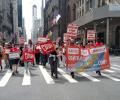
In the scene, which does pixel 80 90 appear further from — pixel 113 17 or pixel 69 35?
pixel 113 17

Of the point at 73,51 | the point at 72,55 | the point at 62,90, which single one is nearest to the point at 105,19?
the point at 73,51

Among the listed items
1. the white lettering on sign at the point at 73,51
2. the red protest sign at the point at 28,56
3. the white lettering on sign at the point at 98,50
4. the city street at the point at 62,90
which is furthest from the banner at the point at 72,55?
the red protest sign at the point at 28,56

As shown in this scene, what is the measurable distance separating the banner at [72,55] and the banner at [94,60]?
0.21 metres

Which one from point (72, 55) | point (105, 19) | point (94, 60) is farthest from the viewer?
point (105, 19)

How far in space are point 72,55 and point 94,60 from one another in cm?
118

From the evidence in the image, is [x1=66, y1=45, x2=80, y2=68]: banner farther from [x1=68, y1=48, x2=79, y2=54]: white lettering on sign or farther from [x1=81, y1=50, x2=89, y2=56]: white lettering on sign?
[x1=81, y1=50, x2=89, y2=56]: white lettering on sign

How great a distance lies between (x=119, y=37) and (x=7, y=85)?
39243 millimetres

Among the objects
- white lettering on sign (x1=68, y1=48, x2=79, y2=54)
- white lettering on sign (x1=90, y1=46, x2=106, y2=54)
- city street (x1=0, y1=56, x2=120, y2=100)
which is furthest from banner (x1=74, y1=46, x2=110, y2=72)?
city street (x1=0, y1=56, x2=120, y2=100)

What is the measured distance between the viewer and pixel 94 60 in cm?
2039

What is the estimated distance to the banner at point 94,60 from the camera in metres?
20.1

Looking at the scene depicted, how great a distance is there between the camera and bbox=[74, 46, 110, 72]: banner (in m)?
20.1

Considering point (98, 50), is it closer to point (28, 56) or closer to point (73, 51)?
point (73, 51)

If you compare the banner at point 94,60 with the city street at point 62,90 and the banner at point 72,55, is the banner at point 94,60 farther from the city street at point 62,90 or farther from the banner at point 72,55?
the city street at point 62,90

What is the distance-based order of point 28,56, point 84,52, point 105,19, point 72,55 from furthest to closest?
point 105,19 < point 28,56 < point 84,52 < point 72,55
